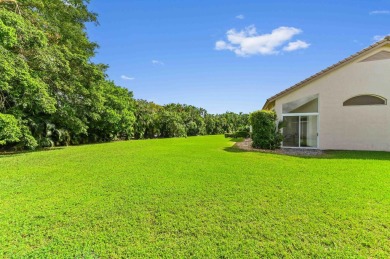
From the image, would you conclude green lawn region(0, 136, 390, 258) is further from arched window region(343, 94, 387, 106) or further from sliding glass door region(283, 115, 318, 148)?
arched window region(343, 94, 387, 106)

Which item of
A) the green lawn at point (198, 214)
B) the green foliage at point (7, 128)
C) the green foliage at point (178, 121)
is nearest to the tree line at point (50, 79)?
the green foliage at point (7, 128)

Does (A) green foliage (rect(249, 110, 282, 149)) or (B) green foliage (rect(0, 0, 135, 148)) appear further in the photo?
(A) green foliage (rect(249, 110, 282, 149))

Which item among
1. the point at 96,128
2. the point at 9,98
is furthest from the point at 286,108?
the point at 96,128

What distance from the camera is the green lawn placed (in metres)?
3.68

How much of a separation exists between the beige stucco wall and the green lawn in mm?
6720

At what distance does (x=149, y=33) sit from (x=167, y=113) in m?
24.2

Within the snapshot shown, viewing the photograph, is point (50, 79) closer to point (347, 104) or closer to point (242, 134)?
point (347, 104)

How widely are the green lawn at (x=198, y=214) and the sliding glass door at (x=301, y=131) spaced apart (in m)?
7.17

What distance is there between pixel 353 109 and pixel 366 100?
951 millimetres

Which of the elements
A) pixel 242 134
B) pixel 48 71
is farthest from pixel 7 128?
pixel 242 134

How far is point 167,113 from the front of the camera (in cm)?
4144

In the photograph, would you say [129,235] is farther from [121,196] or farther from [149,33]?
[149,33]

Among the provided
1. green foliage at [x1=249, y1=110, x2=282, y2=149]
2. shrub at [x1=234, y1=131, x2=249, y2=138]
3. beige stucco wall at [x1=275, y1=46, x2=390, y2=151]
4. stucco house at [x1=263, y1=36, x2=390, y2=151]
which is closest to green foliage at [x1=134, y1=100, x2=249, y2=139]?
shrub at [x1=234, y1=131, x2=249, y2=138]

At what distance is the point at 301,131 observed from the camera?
15.5m
